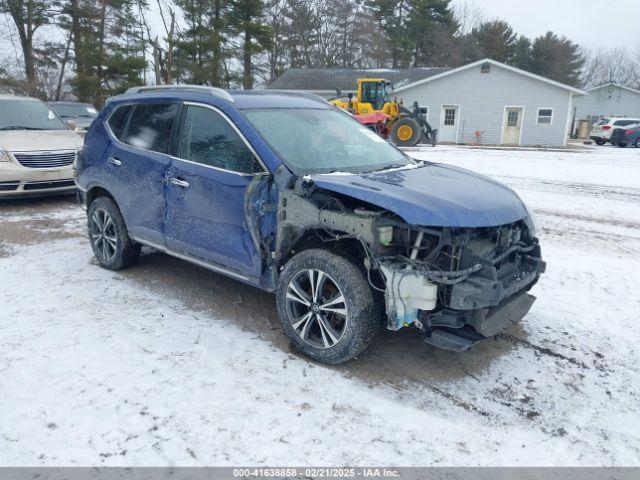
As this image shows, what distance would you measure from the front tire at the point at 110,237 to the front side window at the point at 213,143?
136cm

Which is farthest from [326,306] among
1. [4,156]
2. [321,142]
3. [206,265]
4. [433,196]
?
[4,156]

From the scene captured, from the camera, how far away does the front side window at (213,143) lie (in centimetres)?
407

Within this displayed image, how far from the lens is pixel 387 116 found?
70.1ft

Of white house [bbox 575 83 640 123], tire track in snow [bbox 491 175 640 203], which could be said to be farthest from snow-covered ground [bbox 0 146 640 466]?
white house [bbox 575 83 640 123]

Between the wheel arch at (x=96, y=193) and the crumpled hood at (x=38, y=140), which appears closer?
the wheel arch at (x=96, y=193)

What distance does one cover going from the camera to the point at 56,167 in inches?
333

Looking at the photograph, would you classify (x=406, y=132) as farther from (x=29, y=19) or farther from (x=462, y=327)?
(x=29, y=19)

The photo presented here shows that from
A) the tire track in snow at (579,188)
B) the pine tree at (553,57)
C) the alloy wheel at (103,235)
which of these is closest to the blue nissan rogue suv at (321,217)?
the alloy wheel at (103,235)

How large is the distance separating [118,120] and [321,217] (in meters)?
2.96

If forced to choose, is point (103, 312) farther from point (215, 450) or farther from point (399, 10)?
Answer: point (399, 10)

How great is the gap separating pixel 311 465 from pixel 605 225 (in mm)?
6999

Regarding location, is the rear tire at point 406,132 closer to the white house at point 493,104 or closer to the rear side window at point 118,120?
the white house at point 493,104

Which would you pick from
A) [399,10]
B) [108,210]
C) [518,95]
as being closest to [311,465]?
[108,210]

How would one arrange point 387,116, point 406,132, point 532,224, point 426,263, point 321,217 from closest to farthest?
point 426,263 → point 321,217 → point 532,224 → point 406,132 → point 387,116
